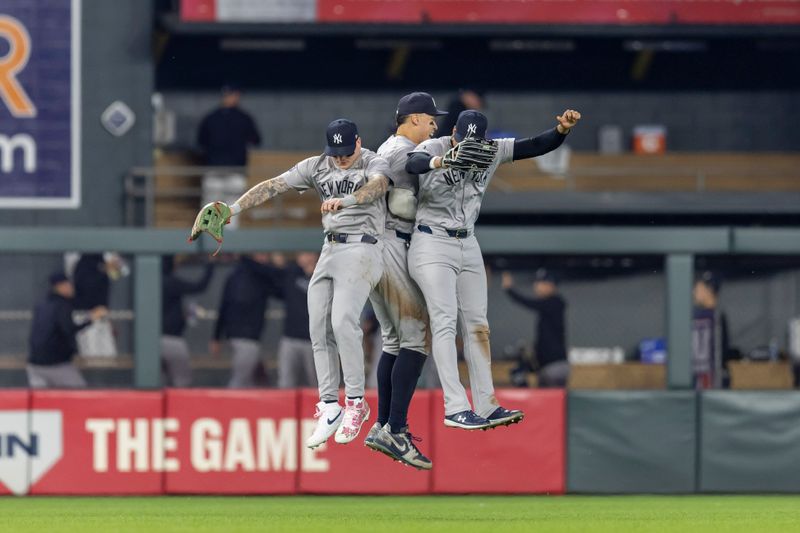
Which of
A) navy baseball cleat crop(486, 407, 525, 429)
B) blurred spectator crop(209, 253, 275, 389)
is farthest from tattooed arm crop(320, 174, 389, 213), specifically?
blurred spectator crop(209, 253, 275, 389)

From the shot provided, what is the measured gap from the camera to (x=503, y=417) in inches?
448

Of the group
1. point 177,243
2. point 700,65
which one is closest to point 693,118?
point 700,65

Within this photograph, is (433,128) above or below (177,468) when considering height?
above

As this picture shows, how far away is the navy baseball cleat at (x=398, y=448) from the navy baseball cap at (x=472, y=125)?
82.3 inches

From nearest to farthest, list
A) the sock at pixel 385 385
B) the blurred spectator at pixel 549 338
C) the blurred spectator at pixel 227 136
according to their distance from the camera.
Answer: the sock at pixel 385 385
the blurred spectator at pixel 549 338
the blurred spectator at pixel 227 136

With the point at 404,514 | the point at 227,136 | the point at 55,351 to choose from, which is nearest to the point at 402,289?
the point at 404,514

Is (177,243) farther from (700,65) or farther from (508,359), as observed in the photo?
(700,65)

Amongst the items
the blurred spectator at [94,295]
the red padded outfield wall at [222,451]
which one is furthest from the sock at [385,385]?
the blurred spectator at [94,295]

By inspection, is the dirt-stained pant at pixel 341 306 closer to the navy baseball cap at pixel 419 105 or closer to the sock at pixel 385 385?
the sock at pixel 385 385

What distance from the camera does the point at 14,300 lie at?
838 inches

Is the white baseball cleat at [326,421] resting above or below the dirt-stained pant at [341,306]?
below

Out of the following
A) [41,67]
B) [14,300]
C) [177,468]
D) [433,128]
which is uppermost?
[41,67]

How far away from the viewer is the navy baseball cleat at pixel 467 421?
11.4 meters

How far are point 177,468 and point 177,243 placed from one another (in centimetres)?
213
